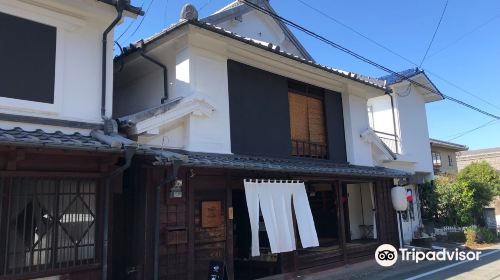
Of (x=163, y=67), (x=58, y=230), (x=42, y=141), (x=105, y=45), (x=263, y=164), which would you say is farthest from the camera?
(x=163, y=67)

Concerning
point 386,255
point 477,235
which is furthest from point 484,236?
point 386,255

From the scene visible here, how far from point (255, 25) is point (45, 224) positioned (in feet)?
40.5

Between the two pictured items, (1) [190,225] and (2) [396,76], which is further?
(2) [396,76]

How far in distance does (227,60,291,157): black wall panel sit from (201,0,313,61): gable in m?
4.10

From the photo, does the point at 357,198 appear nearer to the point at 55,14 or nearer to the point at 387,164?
the point at 387,164

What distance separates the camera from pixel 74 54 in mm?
8219

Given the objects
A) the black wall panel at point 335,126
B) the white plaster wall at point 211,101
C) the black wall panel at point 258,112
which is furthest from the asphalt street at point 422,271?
the white plaster wall at point 211,101

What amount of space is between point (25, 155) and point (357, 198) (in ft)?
44.0

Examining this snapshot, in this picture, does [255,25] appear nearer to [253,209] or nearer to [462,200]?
[253,209]

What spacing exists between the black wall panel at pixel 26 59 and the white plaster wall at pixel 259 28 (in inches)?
323

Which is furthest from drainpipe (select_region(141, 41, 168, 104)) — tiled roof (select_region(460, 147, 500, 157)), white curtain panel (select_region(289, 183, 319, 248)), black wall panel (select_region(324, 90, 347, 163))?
tiled roof (select_region(460, 147, 500, 157))

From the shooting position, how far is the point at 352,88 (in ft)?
48.5

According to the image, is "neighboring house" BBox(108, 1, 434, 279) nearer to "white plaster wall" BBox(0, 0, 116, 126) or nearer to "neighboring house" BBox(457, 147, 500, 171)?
"white plaster wall" BBox(0, 0, 116, 126)

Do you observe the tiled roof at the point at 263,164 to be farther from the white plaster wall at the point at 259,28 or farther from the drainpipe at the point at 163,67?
the white plaster wall at the point at 259,28
